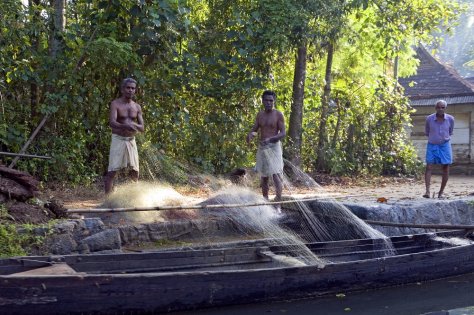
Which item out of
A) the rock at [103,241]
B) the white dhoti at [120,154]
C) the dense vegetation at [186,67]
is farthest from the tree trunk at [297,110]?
the rock at [103,241]

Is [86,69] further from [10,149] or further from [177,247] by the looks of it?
[177,247]

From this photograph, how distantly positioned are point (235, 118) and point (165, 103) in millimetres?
1534

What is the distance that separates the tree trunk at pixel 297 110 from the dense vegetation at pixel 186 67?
0.07 ft

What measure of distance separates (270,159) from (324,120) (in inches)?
251

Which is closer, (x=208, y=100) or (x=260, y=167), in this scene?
(x=260, y=167)

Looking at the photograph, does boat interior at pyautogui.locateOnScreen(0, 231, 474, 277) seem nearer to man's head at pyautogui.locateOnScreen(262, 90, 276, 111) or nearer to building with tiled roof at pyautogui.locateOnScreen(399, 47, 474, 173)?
man's head at pyautogui.locateOnScreen(262, 90, 276, 111)

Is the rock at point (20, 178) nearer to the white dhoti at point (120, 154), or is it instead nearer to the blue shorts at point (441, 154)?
the white dhoti at point (120, 154)

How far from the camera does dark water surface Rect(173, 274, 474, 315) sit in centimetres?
602

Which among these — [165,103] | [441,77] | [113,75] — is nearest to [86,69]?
[113,75]

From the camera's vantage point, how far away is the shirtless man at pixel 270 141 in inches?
328

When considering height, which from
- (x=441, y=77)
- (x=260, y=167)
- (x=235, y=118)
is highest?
(x=441, y=77)

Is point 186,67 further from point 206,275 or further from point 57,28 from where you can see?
point 206,275

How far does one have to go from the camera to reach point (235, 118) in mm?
11773

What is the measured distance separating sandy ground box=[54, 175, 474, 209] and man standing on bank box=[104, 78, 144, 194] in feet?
2.51
